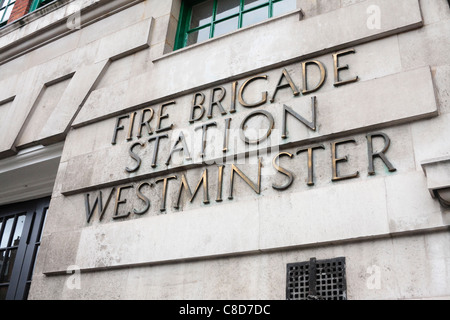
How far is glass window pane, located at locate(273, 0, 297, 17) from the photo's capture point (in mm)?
7906

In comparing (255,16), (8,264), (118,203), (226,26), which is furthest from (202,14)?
(8,264)

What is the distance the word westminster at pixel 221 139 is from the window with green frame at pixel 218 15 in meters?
1.60

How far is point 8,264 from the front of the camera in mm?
10242

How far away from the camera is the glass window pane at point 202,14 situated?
9016 millimetres

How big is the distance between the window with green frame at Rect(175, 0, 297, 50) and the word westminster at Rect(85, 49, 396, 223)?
1597 mm

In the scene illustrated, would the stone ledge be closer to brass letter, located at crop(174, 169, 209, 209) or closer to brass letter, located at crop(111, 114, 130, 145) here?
brass letter, located at crop(174, 169, 209, 209)

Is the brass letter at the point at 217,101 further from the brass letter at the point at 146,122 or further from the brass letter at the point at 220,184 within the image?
the brass letter at the point at 146,122

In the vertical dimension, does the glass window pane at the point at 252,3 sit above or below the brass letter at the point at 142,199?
above

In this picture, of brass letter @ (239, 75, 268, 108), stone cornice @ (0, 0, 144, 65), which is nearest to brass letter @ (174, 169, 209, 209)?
brass letter @ (239, 75, 268, 108)

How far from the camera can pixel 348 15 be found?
6.68 m

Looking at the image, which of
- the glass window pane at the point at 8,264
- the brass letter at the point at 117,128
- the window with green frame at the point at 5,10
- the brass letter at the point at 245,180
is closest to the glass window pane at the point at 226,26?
the brass letter at the point at 117,128

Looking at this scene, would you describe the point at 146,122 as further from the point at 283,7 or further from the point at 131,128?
the point at 283,7
